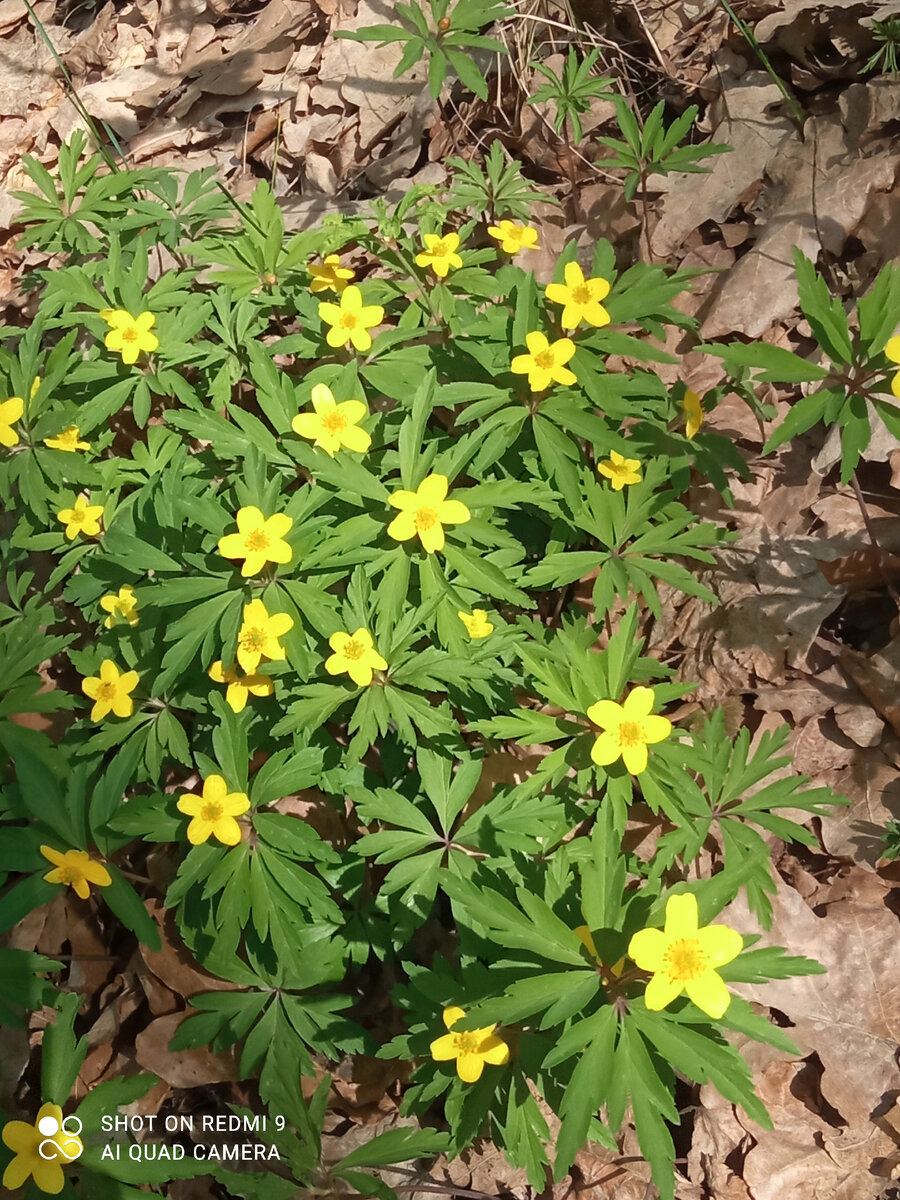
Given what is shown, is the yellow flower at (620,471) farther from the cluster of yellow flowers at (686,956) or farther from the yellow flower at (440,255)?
the cluster of yellow flowers at (686,956)

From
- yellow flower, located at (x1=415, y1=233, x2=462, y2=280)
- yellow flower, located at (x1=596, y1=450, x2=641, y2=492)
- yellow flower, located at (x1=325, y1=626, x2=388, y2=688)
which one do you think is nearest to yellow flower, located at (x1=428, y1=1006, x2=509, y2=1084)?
yellow flower, located at (x1=325, y1=626, x2=388, y2=688)

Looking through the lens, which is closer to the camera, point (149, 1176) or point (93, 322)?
point (149, 1176)

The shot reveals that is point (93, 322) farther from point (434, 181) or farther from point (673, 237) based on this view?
point (673, 237)

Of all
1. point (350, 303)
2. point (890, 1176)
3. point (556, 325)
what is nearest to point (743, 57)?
point (556, 325)

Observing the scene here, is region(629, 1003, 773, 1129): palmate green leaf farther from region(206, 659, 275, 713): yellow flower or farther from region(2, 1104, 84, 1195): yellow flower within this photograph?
region(2, 1104, 84, 1195): yellow flower

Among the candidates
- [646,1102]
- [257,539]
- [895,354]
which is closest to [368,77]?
[257,539]

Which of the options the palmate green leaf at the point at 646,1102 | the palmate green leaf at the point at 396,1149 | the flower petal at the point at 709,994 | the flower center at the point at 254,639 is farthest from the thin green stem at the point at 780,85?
the palmate green leaf at the point at 396,1149

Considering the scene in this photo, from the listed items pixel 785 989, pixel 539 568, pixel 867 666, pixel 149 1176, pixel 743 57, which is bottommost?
pixel 785 989
